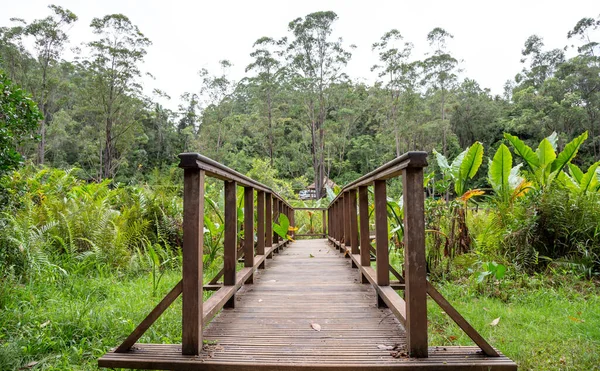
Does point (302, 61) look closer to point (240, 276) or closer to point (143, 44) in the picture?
point (143, 44)

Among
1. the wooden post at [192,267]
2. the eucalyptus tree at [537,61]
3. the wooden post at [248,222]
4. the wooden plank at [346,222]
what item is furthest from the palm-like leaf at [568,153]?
the eucalyptus tree at [537,61]

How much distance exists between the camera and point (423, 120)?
27.7 metres

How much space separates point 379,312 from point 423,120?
2770cm

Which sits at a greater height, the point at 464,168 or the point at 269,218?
the point at 464,168

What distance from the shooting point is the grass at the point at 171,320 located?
2.15 metres

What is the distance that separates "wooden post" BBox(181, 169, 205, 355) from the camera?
65.7 inches

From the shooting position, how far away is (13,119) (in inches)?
120

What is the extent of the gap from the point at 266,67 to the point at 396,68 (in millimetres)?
9990

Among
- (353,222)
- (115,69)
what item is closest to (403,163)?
(353,222)

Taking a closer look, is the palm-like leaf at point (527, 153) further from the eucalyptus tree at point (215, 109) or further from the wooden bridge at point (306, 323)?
the eucalyptus tree at point (215, 109)

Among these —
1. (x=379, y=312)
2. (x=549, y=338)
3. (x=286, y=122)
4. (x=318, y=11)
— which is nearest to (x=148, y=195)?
(x=379, y=312)

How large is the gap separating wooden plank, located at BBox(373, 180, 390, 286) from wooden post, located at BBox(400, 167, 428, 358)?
0.68 meters

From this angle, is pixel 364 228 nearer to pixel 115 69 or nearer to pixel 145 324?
pixel 145 324

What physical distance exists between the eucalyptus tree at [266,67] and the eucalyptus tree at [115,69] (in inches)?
339
